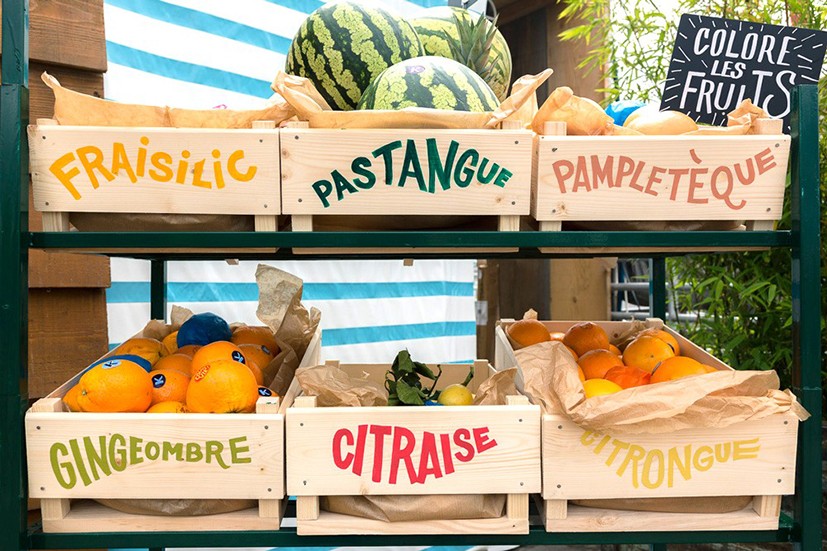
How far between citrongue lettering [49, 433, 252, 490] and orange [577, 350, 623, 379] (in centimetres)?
69

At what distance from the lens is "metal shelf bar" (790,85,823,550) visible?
114 cm

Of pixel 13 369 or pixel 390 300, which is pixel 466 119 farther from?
pixel 390 300

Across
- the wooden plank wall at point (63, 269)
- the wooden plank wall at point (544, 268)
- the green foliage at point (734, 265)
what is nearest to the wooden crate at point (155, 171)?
the wooden plank wall at point (63, 269)

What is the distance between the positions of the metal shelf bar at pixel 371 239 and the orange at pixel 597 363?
326 millimetres

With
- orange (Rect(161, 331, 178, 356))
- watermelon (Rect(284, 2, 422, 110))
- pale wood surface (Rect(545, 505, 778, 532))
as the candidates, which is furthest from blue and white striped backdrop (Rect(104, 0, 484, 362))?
pale wood surface (Rect(545, 505, 778, 532))

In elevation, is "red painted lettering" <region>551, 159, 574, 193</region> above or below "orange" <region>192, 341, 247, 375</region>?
above

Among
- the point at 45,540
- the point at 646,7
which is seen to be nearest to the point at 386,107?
the point at 45,540

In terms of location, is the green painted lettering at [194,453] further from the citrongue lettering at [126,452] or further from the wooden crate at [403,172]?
the wooden crate at [403,172]

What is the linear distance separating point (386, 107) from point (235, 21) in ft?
4.66

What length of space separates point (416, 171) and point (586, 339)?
0.67 meters

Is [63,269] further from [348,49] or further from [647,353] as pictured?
[647,353]

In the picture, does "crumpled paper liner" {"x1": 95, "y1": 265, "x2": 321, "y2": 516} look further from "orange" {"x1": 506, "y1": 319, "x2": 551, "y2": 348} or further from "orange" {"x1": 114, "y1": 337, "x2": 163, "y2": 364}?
"orange" {"x1": 506, "y1": 319, "x2": 551, "y2": 348}

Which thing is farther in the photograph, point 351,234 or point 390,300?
point 390,300

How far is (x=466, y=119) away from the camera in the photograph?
1.16 m
